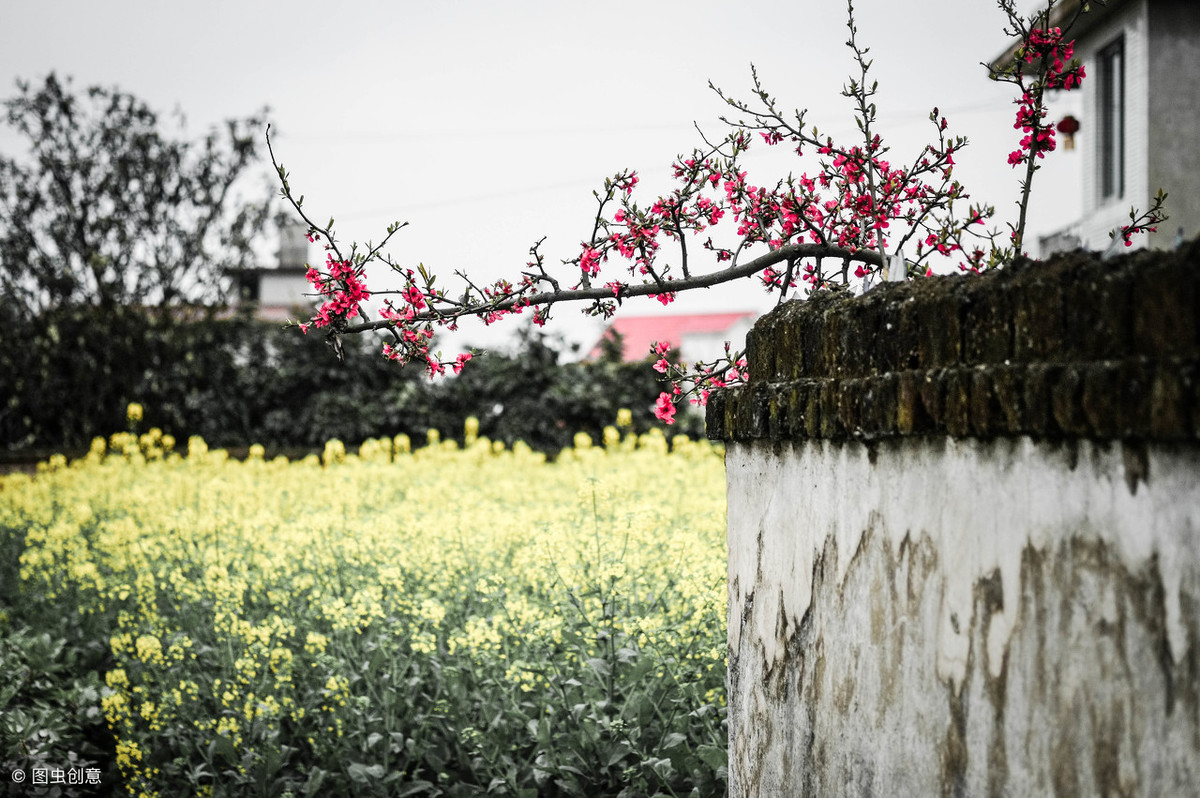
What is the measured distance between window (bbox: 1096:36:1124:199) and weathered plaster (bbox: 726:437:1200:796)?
1008cm

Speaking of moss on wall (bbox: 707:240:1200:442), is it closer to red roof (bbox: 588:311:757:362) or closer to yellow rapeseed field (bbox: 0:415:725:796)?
yellow rapeseed field (bbox: 0:415:725:796)

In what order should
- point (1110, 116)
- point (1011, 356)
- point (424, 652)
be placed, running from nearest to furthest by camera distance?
point (1011, 356), point (424, 652), point (1110, 116)

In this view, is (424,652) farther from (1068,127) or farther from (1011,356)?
(1068,127)

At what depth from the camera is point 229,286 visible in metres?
Result: 15.1

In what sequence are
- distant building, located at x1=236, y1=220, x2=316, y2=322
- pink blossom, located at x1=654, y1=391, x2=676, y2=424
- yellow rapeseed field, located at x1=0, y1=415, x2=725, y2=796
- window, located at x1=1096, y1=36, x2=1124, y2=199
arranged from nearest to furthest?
1. pink blossom, located at x1=654, y1=391, x2=676, y2=424
2. yellow rapeseed field, located at x1=0, y1=415, x2=725, y2=796
3. window, located at x1=1096, y1=36, x2=1124, y2=199
4. distant building, located at x1=236, y1=220, x2=316, y2=322

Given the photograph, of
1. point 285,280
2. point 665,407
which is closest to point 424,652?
point 665,407

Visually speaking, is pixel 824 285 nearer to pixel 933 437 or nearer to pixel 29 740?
pixel 933 437

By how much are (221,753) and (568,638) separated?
1.53 meters

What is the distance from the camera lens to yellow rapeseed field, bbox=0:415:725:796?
391 cm

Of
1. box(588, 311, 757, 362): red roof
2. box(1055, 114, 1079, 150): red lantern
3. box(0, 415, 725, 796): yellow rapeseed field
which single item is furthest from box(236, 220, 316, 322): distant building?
box(0, 415, 725, 796): yellow rapeseed field

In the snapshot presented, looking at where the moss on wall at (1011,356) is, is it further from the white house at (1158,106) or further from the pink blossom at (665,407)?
the white house at (1158,106)

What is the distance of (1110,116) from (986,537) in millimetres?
10950

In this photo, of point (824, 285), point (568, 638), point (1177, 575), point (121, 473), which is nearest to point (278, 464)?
point (121, 473)

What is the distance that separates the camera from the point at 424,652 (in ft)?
14.6
